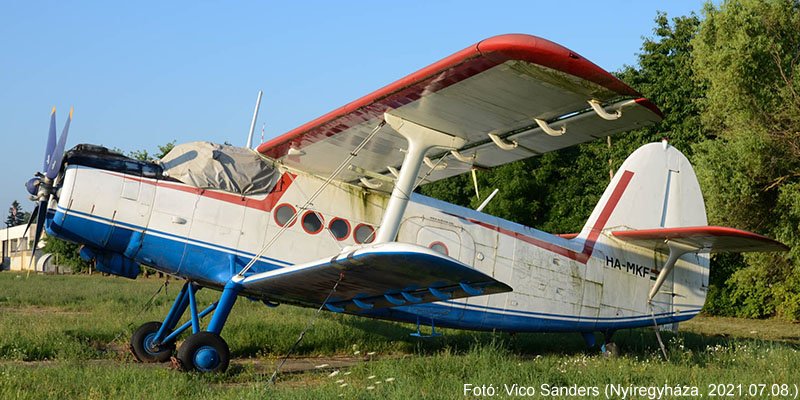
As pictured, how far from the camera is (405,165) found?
23.2 ft

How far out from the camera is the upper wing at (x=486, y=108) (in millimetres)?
5590

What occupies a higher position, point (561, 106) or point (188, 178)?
point (561, 106)

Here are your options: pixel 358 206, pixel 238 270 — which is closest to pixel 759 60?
pixel 358 206

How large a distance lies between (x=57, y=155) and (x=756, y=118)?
53.1 ft

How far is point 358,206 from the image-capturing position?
8.53 m

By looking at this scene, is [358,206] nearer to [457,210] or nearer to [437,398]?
[457,210]

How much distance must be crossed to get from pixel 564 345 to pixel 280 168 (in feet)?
18.7

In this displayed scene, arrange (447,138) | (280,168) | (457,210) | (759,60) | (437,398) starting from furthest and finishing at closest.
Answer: (759,60), (457,210), (280,168), (447,138), (437,398)

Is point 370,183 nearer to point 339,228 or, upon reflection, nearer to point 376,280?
point 339,228

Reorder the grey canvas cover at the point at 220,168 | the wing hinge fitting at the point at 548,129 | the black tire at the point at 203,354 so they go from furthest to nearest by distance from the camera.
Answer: the grey canvas cover at the point at 220,168, the black tire at the point at 203,354, the wing hinge fitting at the point at 548,129

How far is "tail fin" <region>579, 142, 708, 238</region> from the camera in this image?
10352 millimetres

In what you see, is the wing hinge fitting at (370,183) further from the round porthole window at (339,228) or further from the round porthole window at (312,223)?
the round porthole window at (312,223)

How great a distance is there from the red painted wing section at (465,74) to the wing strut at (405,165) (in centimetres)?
28

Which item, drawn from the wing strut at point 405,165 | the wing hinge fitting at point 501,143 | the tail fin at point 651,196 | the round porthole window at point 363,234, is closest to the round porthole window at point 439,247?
the round porthole window at point 363,234
